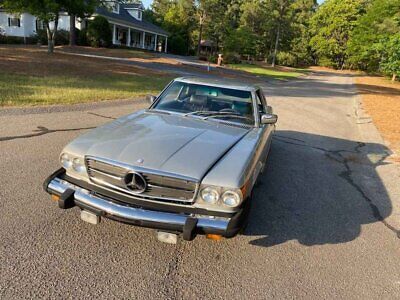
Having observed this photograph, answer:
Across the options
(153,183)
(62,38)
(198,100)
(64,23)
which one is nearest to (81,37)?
(62,38)

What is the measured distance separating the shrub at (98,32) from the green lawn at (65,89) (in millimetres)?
22622

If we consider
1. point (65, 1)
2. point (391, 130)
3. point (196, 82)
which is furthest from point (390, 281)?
point (65, 1)

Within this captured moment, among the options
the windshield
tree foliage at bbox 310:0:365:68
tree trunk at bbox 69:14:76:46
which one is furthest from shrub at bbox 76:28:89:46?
tree foliage at bbox 310:0:365:68

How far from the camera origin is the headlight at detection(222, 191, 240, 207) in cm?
279

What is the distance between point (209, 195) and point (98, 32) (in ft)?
121

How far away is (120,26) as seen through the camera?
4331cm

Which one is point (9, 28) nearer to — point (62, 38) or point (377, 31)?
point (62, 38)

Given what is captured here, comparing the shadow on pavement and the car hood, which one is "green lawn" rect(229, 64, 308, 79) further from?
the car hood

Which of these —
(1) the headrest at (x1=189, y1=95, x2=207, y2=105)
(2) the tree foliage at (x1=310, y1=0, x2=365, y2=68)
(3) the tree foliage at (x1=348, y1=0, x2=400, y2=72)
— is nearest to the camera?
(1) the headrest at (x1=189, y1=95, x2=207, y2=105)

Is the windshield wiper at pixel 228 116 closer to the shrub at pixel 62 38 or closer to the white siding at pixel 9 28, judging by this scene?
the shrub at pixel 62 38

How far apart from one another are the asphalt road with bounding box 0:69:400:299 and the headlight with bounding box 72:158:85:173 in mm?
633

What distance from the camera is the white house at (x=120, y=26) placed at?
36188mm

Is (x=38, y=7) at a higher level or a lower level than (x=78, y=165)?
higher

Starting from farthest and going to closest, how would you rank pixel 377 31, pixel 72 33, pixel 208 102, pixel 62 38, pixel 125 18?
pixel 125 18
pixel 377 31
pixel 62 38
pixel 72 33
pixel 208 102
